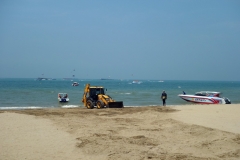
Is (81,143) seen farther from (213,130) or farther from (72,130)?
(213,130)

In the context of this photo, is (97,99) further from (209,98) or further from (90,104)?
(209,98)

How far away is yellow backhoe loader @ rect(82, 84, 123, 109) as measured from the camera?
69.0 feet

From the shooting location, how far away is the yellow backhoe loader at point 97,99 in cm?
2103

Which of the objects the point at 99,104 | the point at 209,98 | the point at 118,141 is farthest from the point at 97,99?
the point at 209,98

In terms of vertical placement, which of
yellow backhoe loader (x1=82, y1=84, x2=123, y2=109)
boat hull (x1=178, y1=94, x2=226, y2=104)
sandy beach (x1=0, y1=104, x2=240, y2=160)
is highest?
yellow backhoe loader (x1=82, y1=84, x2=123, y2=109)

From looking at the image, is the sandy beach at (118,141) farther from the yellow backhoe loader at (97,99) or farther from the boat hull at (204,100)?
the boat hull at (204,100)

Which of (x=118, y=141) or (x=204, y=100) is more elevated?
(x=118, y=141)

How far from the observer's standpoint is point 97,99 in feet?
72.1

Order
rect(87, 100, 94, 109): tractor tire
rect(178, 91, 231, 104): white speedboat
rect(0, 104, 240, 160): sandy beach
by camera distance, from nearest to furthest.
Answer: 1. rect(0, 104, 240, 160): sandy beach
2. rect(87, 100, 94, 109): tractor tire
3. rect(178, 91, 231, 104): white speedboat

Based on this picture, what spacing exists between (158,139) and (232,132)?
3288mm

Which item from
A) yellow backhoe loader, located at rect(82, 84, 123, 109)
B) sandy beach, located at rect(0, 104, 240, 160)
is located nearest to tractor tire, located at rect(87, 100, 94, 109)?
yellow backhoe loader, located at rect(82, 84, 123, 109)

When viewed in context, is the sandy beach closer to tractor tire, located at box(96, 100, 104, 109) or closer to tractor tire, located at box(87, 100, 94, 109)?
tractor tire, located at box(96, 100, 104, 109)

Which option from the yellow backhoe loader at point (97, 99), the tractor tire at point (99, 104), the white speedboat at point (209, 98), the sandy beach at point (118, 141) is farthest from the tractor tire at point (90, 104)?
the white speedboat at point (209, 98)

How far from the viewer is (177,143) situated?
928 centimetres
